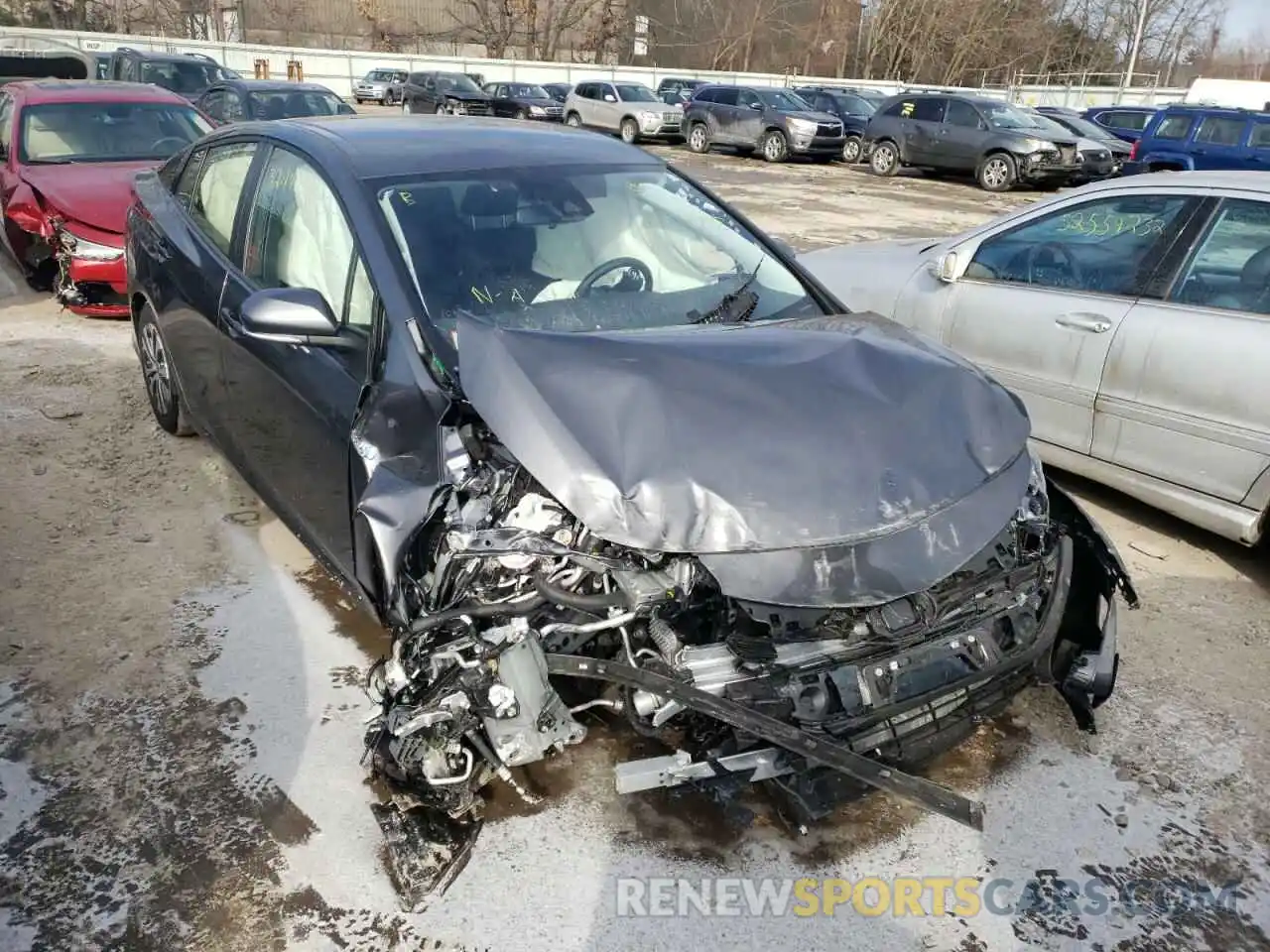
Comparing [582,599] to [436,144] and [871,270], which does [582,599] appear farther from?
[871,270]

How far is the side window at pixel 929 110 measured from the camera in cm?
1902

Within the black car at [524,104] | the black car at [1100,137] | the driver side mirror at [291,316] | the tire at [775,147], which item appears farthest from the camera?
the black car at [524,104]

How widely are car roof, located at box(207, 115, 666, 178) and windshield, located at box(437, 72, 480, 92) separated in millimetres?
24728

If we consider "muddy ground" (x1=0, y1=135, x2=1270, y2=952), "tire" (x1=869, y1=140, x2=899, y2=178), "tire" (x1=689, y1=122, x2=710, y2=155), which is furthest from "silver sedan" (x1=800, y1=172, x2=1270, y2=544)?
"tire" (x1=689, y1=122, x2=710, y2=155)

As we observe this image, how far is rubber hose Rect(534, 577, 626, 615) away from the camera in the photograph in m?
2.25

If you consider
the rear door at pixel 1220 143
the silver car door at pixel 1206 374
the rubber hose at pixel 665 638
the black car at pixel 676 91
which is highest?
the black car at pixel 676 91

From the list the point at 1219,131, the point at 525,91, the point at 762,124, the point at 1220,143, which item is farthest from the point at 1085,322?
the point at 525,91

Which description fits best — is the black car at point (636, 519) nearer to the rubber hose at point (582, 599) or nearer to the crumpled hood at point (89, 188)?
the rubber hose at point (582, 599)

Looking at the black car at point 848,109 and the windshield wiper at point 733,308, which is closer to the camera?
the windshield wiper at point 733,308

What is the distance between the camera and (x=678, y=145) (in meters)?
25.4

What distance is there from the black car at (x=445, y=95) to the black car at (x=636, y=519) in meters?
23.4

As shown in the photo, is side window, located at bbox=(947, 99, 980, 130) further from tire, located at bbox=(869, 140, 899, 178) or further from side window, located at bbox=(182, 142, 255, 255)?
side window, located at bbox=(182, 142, 255, 255)

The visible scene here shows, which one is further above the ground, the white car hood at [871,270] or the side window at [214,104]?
the side window at [214,104]

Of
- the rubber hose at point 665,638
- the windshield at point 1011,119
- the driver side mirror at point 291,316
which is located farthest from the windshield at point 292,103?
the windshield at point 1011,119
